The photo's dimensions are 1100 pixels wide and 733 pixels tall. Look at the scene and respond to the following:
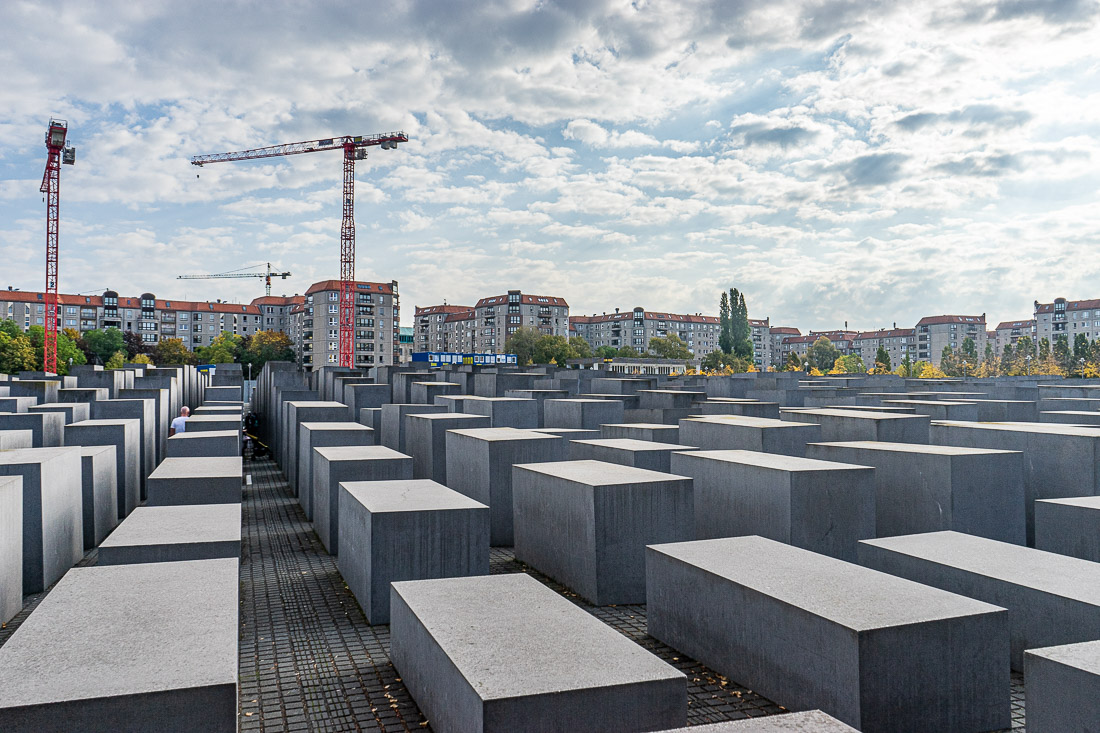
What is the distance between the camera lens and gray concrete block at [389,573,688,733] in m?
4.17

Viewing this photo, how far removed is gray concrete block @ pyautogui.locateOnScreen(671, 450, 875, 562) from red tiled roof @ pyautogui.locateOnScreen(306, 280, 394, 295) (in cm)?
11023

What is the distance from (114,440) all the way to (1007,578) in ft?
43.5

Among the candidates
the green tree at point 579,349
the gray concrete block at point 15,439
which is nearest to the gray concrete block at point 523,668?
the gray concrete block at point 15,439

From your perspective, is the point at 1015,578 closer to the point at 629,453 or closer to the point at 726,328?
the point at 629,453

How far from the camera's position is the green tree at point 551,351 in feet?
307

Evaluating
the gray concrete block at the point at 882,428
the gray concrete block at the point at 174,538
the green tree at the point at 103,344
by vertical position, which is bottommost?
the gray concrete block at the point at 174,538

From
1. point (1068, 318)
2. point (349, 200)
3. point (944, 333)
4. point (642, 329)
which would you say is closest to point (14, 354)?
point (349, 200)

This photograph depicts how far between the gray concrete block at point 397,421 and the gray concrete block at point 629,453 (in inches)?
189

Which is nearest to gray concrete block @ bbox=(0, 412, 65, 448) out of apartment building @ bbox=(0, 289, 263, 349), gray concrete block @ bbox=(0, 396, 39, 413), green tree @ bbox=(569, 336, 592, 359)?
gray concrete block @ bbox=(0, 396, 39, 413)

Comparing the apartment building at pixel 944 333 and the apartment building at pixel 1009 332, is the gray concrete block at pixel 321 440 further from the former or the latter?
the apartment building at pixel 1009 332

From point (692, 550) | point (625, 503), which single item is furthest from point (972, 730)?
point (625, 503)

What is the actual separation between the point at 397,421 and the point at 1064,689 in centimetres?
1405

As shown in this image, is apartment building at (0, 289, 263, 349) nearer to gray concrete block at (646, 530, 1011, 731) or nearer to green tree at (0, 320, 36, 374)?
green tree at (0, 320, 36, 374)

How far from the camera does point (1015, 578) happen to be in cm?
657
